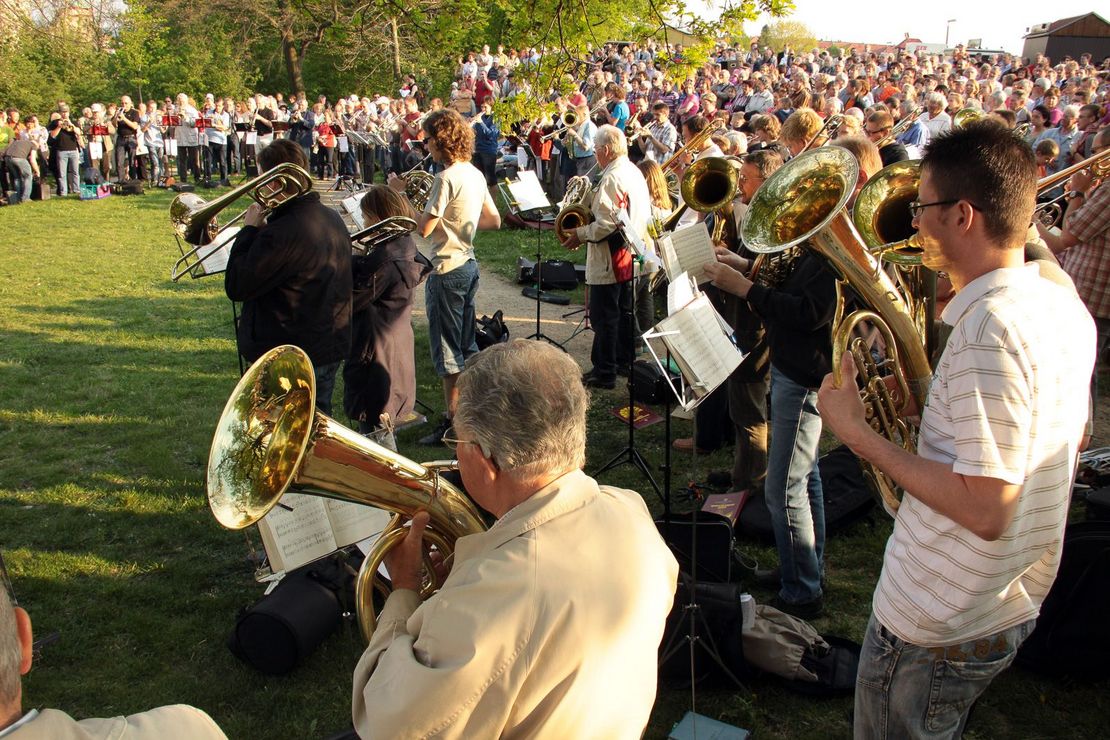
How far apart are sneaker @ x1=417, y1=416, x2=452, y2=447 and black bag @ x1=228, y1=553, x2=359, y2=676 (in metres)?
1.97

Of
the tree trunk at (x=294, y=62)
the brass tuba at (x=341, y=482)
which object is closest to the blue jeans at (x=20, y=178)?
the tree trunk at (x=294, y=62)

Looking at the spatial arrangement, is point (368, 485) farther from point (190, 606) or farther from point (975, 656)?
point (190, 606)

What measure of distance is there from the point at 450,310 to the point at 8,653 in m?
4.92

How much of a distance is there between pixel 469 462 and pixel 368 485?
56 cm

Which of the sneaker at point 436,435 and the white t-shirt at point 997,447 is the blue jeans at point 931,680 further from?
the sneaker at point 436,435

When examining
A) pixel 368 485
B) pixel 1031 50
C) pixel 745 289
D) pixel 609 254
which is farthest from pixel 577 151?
pixel 1031 50

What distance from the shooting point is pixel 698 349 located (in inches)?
129

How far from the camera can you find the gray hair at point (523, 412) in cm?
170

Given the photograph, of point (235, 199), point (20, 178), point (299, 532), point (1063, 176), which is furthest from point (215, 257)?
point (20, 178)

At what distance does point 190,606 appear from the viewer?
4230mm

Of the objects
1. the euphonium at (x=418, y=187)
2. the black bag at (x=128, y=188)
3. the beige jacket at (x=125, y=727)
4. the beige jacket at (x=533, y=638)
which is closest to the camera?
the beige jacket at (x=125, y=727)

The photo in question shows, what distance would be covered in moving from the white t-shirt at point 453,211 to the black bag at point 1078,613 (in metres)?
4.24

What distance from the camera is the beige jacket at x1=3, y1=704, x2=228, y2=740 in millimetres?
1232

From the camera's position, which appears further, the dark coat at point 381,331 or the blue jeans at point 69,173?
the blue jeans at point 69,173
